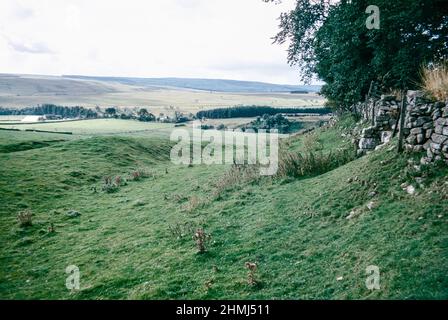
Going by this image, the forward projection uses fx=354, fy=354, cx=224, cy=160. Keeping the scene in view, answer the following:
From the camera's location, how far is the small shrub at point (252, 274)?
9413mm

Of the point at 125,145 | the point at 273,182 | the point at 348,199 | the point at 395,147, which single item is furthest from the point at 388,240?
the point at 125,145

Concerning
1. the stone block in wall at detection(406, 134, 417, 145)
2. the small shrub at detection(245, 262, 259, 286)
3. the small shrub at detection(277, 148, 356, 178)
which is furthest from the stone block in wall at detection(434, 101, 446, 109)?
the small shrub at detection(245, 262, 259, 286)

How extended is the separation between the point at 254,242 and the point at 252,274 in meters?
2.55

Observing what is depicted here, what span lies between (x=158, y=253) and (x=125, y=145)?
3535 cm

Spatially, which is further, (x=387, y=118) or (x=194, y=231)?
(x=387, y=118)

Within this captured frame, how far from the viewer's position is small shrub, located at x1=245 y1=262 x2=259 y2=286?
941 centimetres

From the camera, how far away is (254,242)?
12141mm

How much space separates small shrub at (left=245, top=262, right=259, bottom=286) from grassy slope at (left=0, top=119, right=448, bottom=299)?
19 centimetres

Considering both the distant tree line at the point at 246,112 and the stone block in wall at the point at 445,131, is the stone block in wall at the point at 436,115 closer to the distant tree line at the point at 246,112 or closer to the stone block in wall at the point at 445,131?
the stone block in wall at the point at 445,131

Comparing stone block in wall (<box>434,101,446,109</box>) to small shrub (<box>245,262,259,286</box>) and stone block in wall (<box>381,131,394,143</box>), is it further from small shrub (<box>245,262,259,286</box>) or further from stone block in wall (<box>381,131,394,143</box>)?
small shrub (<box>245,262,259,286</box>)

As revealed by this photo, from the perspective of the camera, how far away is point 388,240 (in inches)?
370

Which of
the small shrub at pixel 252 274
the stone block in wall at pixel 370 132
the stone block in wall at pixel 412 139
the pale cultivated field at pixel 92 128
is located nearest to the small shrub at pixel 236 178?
the stone block in wall at pixel 370 132
